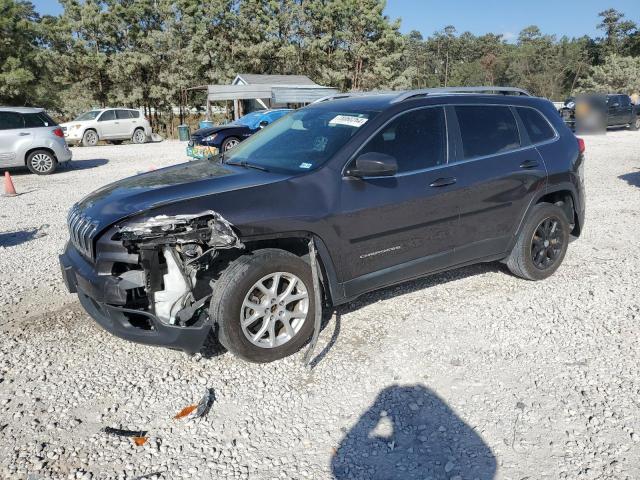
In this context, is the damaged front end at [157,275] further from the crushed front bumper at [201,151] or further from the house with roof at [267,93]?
the house with roof at [267,93]

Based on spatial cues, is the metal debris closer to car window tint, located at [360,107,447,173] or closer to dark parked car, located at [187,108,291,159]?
car window tint, located at [360,107,447,173]

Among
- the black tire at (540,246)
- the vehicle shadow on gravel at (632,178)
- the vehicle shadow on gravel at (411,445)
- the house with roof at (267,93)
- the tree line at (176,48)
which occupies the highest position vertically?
the tree line at (176,48)

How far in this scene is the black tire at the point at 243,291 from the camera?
3.27 metres

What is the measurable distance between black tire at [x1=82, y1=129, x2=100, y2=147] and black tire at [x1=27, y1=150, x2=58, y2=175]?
379 inches

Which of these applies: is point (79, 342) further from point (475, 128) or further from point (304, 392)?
point (475, 128)

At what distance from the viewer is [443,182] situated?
413 cm

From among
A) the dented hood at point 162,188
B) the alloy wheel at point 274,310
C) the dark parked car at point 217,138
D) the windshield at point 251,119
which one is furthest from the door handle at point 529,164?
the windshield at point 251,119

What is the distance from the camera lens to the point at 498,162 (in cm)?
449

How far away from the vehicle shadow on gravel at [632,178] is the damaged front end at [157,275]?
32.8 feet

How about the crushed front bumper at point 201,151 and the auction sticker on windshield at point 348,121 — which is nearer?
the auction sticker on windshield at point 348,121

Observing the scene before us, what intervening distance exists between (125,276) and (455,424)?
87.7 inches

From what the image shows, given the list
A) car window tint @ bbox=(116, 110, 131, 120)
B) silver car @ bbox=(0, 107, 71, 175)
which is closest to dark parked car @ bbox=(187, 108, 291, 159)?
silver car @ bbox=(0, 107, 71, 175)

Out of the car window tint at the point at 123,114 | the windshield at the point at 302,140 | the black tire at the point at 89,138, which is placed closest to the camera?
the windshield at the point at 302,140

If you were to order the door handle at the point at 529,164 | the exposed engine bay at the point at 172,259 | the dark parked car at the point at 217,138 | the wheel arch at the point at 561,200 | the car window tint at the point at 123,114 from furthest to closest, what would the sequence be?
the car window tint at the point at 123,114 → the dark parked car at the point at 217,138 → the wheel arch at the point at 561,200 → the door handle at the point at 529,164 → the exposed engine bay at the point at 172,259
